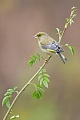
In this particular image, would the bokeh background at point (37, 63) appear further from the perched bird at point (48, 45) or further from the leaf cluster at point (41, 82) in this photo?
the leaf cluster at point (41, 82)

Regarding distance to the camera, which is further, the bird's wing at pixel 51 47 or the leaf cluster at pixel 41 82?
the bird's wing at pixel 51 47

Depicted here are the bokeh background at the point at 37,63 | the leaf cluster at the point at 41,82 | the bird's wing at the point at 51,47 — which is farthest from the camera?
the bokeh background at the point at 37,63

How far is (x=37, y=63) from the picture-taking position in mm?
7809

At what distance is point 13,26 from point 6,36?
250 millimetres

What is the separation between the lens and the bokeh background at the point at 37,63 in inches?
289

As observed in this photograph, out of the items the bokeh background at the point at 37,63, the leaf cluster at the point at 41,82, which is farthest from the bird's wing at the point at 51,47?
the bokeh background at the point at 37,63

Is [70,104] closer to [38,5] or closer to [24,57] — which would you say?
[24,57]

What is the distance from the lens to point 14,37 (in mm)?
9086

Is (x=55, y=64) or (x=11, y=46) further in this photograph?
(x=11, y=46)

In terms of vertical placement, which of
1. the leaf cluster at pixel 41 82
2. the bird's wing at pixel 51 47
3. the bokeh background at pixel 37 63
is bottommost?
the leaf cluster at pixel 41 82

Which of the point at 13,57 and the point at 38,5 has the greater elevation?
the point at 38,5

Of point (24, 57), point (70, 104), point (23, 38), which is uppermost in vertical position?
point (23, 38)

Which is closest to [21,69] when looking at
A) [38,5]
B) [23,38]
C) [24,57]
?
[24,57]

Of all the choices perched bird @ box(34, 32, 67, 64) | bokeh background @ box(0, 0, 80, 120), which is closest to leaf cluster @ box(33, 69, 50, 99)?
perched bird @ box(34, 32, 67, 64)
